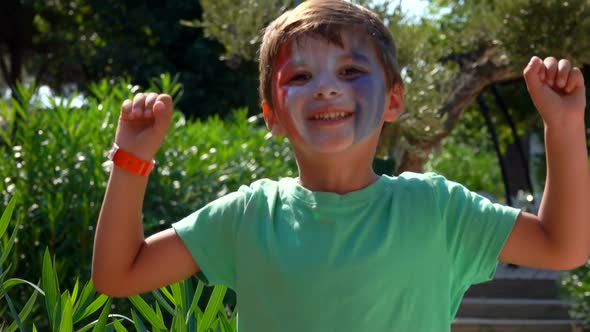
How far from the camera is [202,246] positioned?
1.95 m

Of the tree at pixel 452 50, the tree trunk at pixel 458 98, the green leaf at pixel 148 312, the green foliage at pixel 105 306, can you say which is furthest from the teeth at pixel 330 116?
the tree trunk at pixel 458 98

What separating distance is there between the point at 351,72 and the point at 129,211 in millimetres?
490

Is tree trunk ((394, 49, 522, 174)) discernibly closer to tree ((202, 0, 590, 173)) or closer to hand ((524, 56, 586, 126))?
tree ((202, 0, 590, 173))

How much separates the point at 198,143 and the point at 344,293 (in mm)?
4212

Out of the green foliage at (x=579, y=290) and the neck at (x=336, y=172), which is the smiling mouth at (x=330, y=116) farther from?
the green foliage at (x=579, y=290)

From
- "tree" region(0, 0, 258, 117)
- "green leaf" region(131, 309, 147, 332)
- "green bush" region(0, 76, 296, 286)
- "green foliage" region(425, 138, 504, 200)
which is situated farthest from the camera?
"green foliage" region(425, 138, 504, 200)

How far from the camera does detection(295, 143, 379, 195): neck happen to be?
1.97 meters

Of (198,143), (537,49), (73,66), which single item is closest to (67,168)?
(198,143)

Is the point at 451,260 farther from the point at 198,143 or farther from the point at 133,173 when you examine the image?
the point at 198,143

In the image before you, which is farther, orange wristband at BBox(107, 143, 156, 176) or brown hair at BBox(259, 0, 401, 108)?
brown hair at BBox(259, 0, 401, 108)

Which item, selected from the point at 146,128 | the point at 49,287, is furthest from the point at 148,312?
the point at 146,128

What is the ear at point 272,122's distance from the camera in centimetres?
204

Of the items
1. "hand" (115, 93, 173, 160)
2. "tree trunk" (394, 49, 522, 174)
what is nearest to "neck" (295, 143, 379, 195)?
"hand" (115, 93, 173, 160)

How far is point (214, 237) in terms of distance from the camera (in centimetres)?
196
